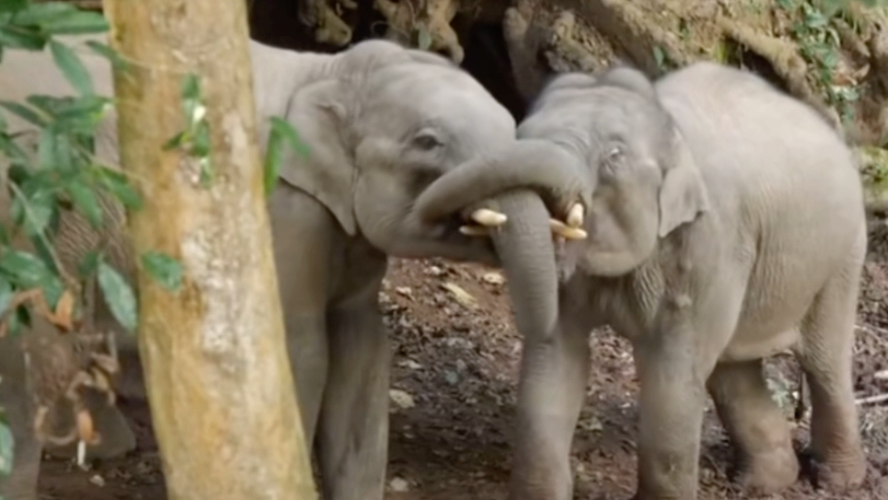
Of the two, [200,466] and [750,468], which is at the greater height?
[200,466]

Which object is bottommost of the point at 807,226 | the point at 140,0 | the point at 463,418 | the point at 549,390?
the point at 463,418

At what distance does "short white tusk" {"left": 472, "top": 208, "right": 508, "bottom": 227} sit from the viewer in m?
4.07

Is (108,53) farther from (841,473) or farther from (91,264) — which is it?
(841,473)

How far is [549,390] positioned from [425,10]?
168cm

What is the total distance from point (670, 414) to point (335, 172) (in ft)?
4.50


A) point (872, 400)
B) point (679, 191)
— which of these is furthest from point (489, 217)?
point (872, 400)

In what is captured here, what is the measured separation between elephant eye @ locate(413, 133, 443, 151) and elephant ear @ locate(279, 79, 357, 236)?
8.8 inches

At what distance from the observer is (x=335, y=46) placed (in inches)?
257

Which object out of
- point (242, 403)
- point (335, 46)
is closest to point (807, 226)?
point (335, 46)

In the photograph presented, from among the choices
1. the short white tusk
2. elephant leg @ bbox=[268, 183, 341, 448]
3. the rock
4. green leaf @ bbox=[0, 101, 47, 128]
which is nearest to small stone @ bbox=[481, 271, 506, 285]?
the rock

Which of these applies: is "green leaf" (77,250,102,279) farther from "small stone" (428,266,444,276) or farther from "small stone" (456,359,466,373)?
"small stone" (428,266,444,276)

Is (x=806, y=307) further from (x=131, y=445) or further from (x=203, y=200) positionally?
(x=203, y=200)

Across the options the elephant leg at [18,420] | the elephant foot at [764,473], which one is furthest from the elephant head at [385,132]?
the elephant foot at [764,473]

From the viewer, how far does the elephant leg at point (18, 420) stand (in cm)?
438
